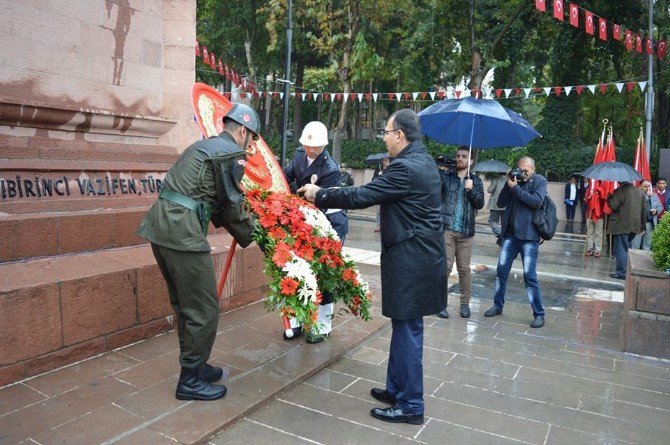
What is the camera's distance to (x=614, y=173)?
30.9ft

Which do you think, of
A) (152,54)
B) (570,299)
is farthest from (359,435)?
(570,299)

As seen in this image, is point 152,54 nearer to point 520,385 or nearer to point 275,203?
point 275,203

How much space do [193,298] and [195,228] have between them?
0.43 metres

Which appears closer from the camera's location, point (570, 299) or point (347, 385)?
point (347, 385)

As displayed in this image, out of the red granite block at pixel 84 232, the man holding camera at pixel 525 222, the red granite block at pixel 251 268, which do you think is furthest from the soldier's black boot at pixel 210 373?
the man holding camera at pixel 525 222

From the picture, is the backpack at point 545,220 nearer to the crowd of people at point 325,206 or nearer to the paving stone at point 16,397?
the crowd of people at point 325,206

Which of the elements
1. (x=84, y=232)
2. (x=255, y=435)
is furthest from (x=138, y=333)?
(x=255, y=435)

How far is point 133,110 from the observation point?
17.9 feet

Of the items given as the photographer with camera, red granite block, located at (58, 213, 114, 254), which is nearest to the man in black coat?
red granite block, located at (58, 213, 114, 254)

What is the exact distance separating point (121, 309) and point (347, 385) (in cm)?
183

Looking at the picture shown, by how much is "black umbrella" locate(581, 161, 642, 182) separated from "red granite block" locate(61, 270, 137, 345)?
319 inches

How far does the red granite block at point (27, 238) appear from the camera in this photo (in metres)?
3.90

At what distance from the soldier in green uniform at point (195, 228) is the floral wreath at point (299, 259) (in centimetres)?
27

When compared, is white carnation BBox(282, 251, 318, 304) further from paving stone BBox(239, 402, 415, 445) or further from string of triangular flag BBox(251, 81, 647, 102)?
string of triangular flag BBox(251, 81, 647, 102)
